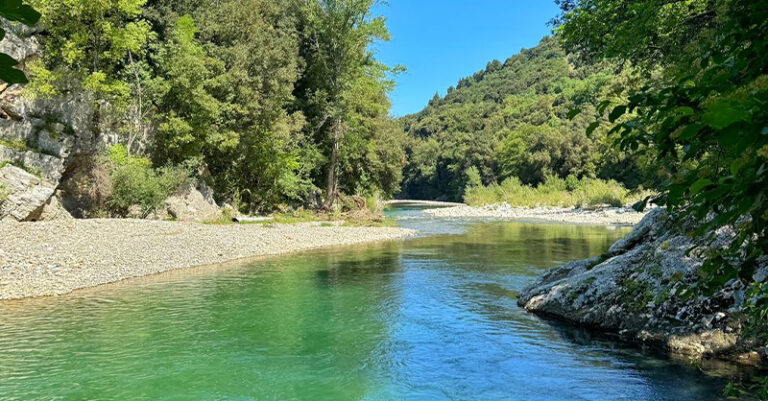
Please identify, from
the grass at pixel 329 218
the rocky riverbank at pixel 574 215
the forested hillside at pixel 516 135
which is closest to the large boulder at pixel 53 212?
the grass at pixel 329 218

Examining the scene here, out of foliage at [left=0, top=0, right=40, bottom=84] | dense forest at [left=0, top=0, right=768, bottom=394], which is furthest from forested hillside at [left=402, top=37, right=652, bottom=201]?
foliage at [left=0, top=0, right=40, bottom=84]

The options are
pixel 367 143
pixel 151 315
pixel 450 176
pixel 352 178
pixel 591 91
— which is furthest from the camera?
pixel 450 176

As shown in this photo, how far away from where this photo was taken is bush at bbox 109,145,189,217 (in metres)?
23.2

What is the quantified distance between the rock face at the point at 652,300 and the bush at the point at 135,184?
18501 mm

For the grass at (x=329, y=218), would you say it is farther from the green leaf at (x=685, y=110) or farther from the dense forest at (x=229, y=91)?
the green leaf at (x=685, y=110)

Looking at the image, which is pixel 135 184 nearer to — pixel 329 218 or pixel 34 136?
pixel 34 136

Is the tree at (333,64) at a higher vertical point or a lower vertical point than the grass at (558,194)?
higher

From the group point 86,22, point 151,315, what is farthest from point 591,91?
point 151,315

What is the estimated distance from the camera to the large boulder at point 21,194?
58.7 ft

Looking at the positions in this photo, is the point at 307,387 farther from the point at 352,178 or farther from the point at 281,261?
the point at 352,178

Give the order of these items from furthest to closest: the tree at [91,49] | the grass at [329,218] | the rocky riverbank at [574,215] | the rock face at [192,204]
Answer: the rocky riverbank at [574,215]
the grass at [329,218]
the rock face at [192,204]
the tree at [91,49]

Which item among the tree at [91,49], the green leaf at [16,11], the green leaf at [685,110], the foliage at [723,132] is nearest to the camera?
the green leaf at [16,11]

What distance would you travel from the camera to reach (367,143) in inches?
1596

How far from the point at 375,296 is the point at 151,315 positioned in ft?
17.7
